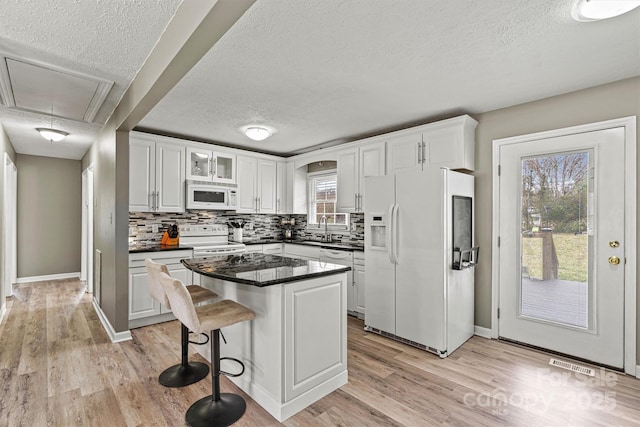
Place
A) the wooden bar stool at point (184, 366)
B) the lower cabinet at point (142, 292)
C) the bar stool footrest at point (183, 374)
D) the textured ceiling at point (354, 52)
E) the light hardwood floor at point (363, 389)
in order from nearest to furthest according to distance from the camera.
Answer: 1. the textured ceiling at point (354, 52)
2. the light hardwood floor at point (363, 389)
3. the wooden bar stool at point (184, 366)
4. the bar stool footrest at point (183, 374)
5. the lower cabinet at point (142, 292)

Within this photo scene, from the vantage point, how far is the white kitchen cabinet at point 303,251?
4.59 meters

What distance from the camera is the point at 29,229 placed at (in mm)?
6016

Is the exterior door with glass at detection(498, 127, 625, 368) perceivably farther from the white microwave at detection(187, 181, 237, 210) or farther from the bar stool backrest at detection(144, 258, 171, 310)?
the white microwave at detection(187, 181, 237, 210)

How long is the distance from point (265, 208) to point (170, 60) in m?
3.54

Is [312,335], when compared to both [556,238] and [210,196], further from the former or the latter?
[210,196]

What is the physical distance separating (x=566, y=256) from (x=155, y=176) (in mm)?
4680

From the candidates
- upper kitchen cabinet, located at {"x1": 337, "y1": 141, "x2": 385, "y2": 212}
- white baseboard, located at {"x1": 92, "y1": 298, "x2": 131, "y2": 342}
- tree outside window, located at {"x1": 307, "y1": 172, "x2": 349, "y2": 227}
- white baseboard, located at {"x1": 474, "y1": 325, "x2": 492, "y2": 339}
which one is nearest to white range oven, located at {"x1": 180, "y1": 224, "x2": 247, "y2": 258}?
white baseboard, located at {"x1": 92, "y1": 298, "x2": 131, "y2": 342}

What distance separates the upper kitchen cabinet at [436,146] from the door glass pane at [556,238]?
582 mm

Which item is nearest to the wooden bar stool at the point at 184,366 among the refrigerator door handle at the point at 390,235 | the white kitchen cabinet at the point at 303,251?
the refrigerator door handle at the point at 390,235

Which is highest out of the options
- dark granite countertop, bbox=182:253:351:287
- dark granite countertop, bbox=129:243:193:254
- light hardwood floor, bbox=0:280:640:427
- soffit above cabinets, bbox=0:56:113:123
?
soffit above cabinets, bbox=0:56:113:123

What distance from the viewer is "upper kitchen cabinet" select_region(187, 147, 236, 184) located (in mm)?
4457

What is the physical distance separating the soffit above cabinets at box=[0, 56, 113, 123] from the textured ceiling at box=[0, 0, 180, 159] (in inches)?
4.2

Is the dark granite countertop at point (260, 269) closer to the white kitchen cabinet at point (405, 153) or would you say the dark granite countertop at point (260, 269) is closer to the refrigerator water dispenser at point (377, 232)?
the refrigerator water dispenser at point (377, 232)

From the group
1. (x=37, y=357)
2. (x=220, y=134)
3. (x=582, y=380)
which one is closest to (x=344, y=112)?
(x=220, y=134)
